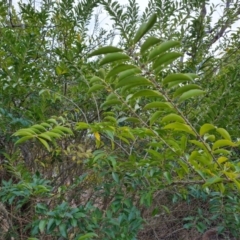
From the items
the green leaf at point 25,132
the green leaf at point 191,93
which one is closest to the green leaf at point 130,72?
the green leaf at point 191,93

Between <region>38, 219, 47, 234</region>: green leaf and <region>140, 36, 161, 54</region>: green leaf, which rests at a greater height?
<region>140, 36, 161, 54</region>: green leaf

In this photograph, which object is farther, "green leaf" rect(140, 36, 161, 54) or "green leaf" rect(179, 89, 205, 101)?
"green leaf" rect(179, 89, 205, 101)

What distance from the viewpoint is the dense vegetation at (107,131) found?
4.01 ft

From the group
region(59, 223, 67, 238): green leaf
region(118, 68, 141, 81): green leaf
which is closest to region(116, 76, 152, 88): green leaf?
region(118, 68, 141, 81): green leaf

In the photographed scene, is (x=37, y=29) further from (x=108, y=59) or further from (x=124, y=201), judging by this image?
(x=108, y=59)

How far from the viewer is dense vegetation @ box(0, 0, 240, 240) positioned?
122 cm

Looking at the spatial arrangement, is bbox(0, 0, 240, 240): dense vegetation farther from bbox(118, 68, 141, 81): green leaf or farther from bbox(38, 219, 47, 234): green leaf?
bbox(118, 68, 141, 81): green leaf

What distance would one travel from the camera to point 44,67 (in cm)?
196

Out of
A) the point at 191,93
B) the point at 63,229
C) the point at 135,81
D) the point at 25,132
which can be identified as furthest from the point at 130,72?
the point at 63,229

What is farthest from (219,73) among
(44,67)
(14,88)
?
(14,88)

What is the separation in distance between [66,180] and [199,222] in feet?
2.83

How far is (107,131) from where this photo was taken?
1.19m

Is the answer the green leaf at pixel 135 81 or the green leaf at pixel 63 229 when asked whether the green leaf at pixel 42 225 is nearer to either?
the green leaf at pixel 63 229

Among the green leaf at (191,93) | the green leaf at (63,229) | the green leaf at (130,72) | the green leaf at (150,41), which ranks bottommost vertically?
the green leaf at (63,229)
